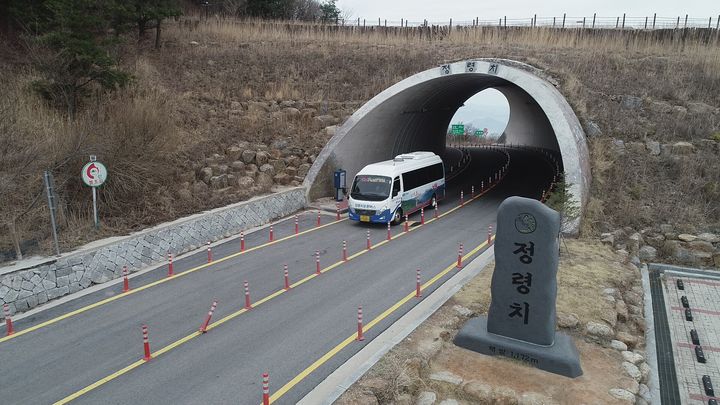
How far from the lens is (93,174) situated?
47.6 ft

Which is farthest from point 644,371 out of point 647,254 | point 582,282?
point 647,254

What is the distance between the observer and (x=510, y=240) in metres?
9.73

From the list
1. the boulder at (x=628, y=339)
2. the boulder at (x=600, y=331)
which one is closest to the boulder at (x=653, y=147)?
the boulder at (x=628, y=339)

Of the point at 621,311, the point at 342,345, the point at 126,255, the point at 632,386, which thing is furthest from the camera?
the point at 126,255

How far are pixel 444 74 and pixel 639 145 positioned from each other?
9.59 metres

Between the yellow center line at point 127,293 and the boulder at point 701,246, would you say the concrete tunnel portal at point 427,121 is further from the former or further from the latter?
the yellow center line at point 127,293

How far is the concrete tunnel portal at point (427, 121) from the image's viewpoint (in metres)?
19.7

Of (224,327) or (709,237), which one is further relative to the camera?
(709,237)

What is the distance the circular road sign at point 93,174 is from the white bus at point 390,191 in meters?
9.58

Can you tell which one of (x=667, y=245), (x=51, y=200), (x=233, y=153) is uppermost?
(x=51, y=200)

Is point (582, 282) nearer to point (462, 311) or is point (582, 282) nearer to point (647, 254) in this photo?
point (462, 311)

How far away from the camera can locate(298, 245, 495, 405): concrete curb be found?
824 centimetres

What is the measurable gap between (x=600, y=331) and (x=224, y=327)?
8558 mm

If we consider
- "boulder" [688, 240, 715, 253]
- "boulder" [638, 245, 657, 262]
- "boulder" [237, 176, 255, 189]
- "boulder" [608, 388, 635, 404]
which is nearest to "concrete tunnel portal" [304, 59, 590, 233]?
"boulder" [638, 245, 657, 262]
